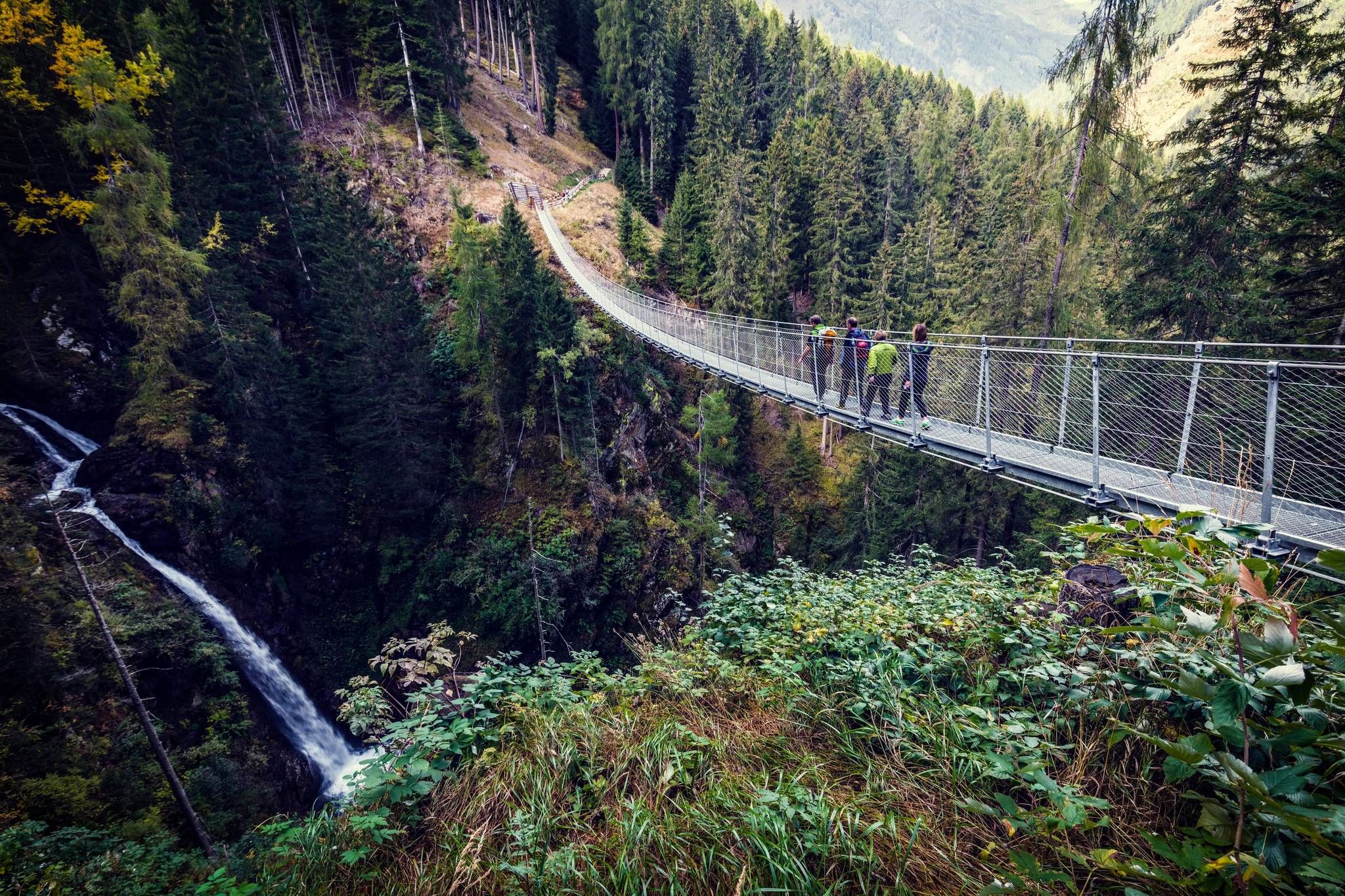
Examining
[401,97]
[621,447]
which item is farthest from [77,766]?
[401,97]

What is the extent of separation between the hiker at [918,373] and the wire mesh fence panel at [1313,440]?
281 cm

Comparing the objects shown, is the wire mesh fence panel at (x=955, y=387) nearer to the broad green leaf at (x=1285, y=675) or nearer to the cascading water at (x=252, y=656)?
the broad green leaf at (x=1285, y=675)

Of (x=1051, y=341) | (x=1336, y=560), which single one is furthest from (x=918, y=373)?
(x=1051, y=341)

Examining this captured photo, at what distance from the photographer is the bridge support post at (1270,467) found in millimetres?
2949

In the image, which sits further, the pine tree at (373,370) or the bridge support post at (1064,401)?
the pine tree at (373,370)

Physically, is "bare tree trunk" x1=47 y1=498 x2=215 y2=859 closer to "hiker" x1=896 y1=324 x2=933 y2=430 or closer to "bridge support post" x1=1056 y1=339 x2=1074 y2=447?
"hiker" x1=896 y1=324 x2=933 y2=430

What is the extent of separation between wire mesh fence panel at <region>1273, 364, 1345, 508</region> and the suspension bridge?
0.03 ft

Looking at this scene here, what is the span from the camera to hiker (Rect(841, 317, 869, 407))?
6910 millimetres

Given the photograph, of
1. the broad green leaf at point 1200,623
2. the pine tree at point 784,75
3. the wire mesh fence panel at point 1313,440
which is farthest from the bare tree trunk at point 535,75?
the broad green leaf at point 1200,623

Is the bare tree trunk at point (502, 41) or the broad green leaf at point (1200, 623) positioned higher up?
the bare tree trunk at point (502, 41)

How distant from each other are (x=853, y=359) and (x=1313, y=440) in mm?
4185

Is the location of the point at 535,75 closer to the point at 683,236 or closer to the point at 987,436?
the point at 683,236

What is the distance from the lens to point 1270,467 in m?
2.96

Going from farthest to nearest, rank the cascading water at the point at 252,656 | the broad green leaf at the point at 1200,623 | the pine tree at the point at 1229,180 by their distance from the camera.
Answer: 1. the cascading water at the point at 252,656
2. the pine tree at the point at 1229,180
3. the broad green leaf at the point at 1200,623
